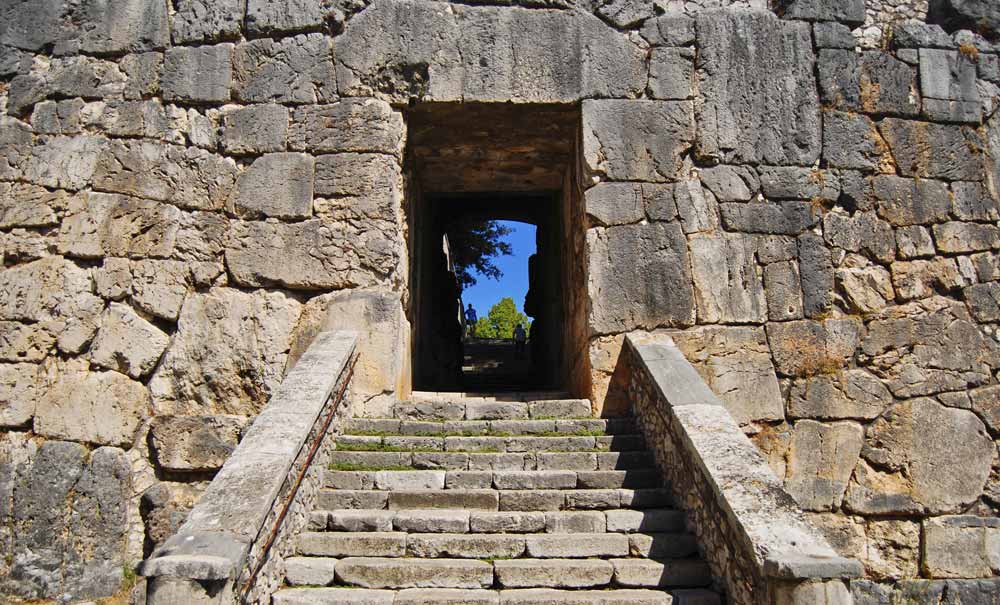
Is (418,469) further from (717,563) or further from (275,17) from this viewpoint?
→ (275,17)

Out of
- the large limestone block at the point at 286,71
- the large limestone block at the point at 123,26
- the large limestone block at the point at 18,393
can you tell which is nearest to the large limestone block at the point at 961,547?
the large limestone block at the point at 286,71

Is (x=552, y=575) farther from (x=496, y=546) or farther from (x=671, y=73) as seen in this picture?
(x=671, y=73)

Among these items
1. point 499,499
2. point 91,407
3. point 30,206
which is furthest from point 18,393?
point 499,499

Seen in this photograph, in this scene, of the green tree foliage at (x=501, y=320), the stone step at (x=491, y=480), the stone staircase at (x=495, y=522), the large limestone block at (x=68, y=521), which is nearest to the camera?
the stone staircase at (x=495, y=522)

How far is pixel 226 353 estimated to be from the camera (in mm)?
5988

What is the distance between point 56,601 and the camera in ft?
17.7

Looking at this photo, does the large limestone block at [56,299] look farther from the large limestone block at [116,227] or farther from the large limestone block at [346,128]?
the large limestone block at [346,128]

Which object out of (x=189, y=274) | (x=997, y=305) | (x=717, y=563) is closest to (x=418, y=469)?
(x=717, y=563)

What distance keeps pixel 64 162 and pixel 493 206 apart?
6.02 meters

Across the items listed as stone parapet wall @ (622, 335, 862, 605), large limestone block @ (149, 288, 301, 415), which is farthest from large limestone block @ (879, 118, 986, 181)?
large limestone block @ (149, 288, 301, 415)

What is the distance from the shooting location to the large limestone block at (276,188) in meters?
6.24

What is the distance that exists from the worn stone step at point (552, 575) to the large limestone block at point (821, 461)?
2499mm

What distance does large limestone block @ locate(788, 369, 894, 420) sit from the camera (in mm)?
5996

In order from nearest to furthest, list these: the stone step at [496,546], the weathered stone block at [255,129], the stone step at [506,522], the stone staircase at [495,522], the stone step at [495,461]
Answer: the stone staircase at [495,522], the stone step at [496,546], the stone step at [506,522], the stone step at [495,461], the weathered stone block at [255,129]
